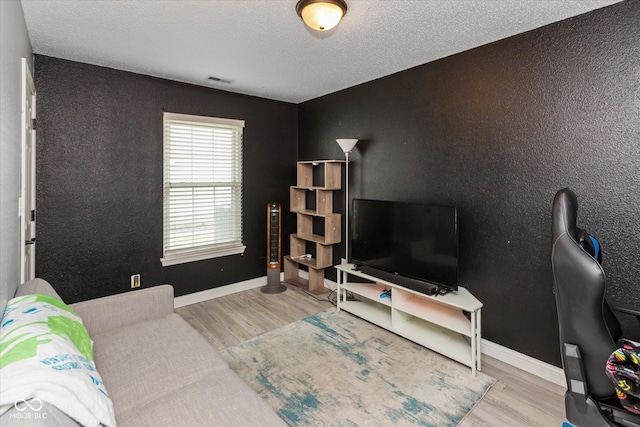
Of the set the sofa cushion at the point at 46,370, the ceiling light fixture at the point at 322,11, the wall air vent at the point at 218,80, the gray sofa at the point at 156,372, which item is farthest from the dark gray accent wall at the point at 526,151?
the sofa cushion at the point at 46,370

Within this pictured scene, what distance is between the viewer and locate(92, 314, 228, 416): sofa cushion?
1.49 meters

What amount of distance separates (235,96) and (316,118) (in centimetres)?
108

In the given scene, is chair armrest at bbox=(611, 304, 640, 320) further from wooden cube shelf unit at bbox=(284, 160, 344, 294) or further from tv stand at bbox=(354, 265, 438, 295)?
wooden cube shelf unit at bbox=(284, 160, 344, 294)

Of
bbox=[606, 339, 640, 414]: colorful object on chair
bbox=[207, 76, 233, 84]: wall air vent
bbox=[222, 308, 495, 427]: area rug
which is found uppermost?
bbox=[207, 76, 233, 84]: wall air vent

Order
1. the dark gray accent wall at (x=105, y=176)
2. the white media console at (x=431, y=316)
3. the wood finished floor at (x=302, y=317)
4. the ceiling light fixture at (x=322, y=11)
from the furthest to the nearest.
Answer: the dark gray accent wall at (x=105, y=176) < the white media console at (x=431, y=316) < the wood finished floor at (x=302, y=317) < the ceiling light fixture at (x=322, y=11)

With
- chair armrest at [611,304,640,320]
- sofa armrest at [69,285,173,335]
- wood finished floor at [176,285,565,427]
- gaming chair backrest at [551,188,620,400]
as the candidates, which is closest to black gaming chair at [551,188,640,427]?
gaming chair backrest at [551,188,620,400]

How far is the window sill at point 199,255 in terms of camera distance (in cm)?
355

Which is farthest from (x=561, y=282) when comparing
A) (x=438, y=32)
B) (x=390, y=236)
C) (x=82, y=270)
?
(x=82, y=270)

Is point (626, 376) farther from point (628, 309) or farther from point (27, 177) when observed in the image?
point (27, 177)

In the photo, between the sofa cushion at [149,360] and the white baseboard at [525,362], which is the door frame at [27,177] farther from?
the white baseboard at [525,362]

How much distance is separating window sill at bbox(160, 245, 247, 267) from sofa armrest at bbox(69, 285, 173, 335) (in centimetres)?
135

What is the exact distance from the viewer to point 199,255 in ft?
12.4

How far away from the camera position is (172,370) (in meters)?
1.63

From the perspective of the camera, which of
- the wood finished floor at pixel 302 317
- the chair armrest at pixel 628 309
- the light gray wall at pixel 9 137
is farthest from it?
the wood finished floor at pixel 302 317
